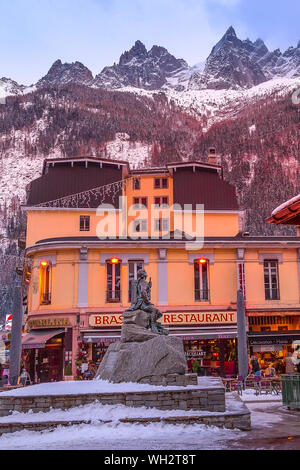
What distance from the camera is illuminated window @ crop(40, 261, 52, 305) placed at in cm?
2770

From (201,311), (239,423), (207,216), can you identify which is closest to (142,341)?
(239,423)

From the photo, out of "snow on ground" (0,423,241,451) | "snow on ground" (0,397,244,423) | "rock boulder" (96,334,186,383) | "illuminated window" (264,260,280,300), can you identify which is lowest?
"snow on ground" (0,423,241,451)

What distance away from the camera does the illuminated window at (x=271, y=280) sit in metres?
28.4

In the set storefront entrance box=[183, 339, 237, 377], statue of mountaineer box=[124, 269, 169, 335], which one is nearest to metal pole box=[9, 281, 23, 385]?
statue of mountaineer box=[124, 269, 169, 335]

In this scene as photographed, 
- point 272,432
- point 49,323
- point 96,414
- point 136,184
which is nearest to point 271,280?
point 49,323

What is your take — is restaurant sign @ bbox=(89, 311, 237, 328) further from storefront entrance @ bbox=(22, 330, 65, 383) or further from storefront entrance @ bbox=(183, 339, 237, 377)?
storefront entrance @ bbox=(22, 330, 65, 383)

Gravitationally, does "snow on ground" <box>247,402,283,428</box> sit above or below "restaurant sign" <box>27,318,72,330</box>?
below

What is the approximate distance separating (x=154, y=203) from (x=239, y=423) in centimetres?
2744

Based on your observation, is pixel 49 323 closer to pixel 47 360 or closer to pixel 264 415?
pixel 47 360

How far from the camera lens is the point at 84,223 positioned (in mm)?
33625

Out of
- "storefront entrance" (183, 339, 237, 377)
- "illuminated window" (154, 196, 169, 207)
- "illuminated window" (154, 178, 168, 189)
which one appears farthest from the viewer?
"illuminated window" (154, 178, 168, 189)

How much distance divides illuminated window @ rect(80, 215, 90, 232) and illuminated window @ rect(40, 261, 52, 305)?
5.67 meters

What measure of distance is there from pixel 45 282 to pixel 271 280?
498 inches

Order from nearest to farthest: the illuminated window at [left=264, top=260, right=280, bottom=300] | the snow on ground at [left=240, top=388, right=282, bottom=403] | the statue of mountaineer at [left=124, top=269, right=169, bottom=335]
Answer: the statue of mountaineer at [left=124, top=269, right=169, bottom=335] → the snow on ground at [left=240, top=388, right=282, bottom=403] → the illuminated window at [left=264, top=260, right=280, bottom=300]
